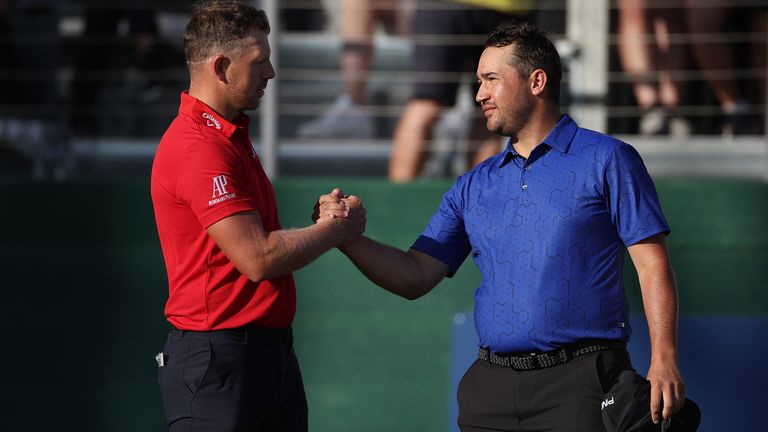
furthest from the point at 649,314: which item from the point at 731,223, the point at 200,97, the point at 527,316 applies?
the point at 731,223

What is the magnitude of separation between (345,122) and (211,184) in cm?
244

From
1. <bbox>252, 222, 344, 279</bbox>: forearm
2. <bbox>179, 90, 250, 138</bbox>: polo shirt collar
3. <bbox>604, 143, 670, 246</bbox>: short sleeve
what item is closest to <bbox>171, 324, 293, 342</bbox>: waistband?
<bbox>252, 222, 344, 279</bbox>: forearm

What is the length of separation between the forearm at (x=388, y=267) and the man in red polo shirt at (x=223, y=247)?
0.26m

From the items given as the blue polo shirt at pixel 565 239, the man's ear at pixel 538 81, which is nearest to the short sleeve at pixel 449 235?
the blue polo shirt at pixel 565 239

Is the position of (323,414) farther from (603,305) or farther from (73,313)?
(603,305)

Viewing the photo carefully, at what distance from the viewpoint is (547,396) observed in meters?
3.55

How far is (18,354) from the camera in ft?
18.5

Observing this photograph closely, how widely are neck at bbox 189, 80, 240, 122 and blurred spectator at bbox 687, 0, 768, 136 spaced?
120 inches

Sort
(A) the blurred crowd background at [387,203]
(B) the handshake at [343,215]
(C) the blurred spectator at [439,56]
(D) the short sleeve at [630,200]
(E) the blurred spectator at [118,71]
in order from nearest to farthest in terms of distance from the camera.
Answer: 1. (D) the short sleeve at [630,200]
2. (B) the handshake at [343,215]
3. (A) the blurred crowd background at [387,203]
4. (C) the blurred spectator at [439,56]
5. (E) the blurred spectator at [118,71]

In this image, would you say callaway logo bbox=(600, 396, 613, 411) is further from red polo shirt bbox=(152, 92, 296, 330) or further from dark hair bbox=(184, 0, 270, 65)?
dark hair bbox=(184, 0, 270, 65)

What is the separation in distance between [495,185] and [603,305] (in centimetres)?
56

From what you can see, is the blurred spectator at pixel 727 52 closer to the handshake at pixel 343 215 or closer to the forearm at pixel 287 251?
the handshake at pixel 343 215

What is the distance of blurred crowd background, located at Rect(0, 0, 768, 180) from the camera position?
5.66 metres

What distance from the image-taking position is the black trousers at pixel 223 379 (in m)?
3.48
